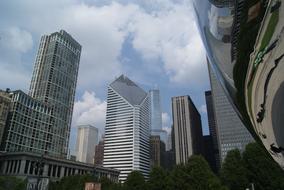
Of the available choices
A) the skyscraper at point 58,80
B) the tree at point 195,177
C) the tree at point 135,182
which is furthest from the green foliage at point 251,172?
the skyscraper at point 58,80

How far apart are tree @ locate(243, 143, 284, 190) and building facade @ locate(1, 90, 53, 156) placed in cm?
9032

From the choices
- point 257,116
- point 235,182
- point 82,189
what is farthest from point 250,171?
point 257,116

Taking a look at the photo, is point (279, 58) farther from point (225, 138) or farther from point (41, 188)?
point (225, 138)

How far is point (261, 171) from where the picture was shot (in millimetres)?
34625

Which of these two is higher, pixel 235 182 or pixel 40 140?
pixel 40 140

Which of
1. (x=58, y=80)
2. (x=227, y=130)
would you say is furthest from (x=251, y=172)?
(x=227, y=130)

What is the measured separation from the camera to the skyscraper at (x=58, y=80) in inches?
5443

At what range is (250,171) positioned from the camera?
35.8 meters

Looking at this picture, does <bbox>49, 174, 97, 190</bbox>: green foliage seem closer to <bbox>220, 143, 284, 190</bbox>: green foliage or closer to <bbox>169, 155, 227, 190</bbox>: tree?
<bbox>169, 155, 227, 190</bbox>: tree

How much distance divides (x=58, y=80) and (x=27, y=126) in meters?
38.3

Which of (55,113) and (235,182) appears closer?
(235,182)

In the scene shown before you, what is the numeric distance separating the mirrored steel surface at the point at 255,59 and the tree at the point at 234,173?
123ft

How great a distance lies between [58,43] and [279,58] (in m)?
165

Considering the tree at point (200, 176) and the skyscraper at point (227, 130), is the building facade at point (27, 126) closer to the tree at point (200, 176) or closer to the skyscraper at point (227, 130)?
the tree at point (200, 176)
